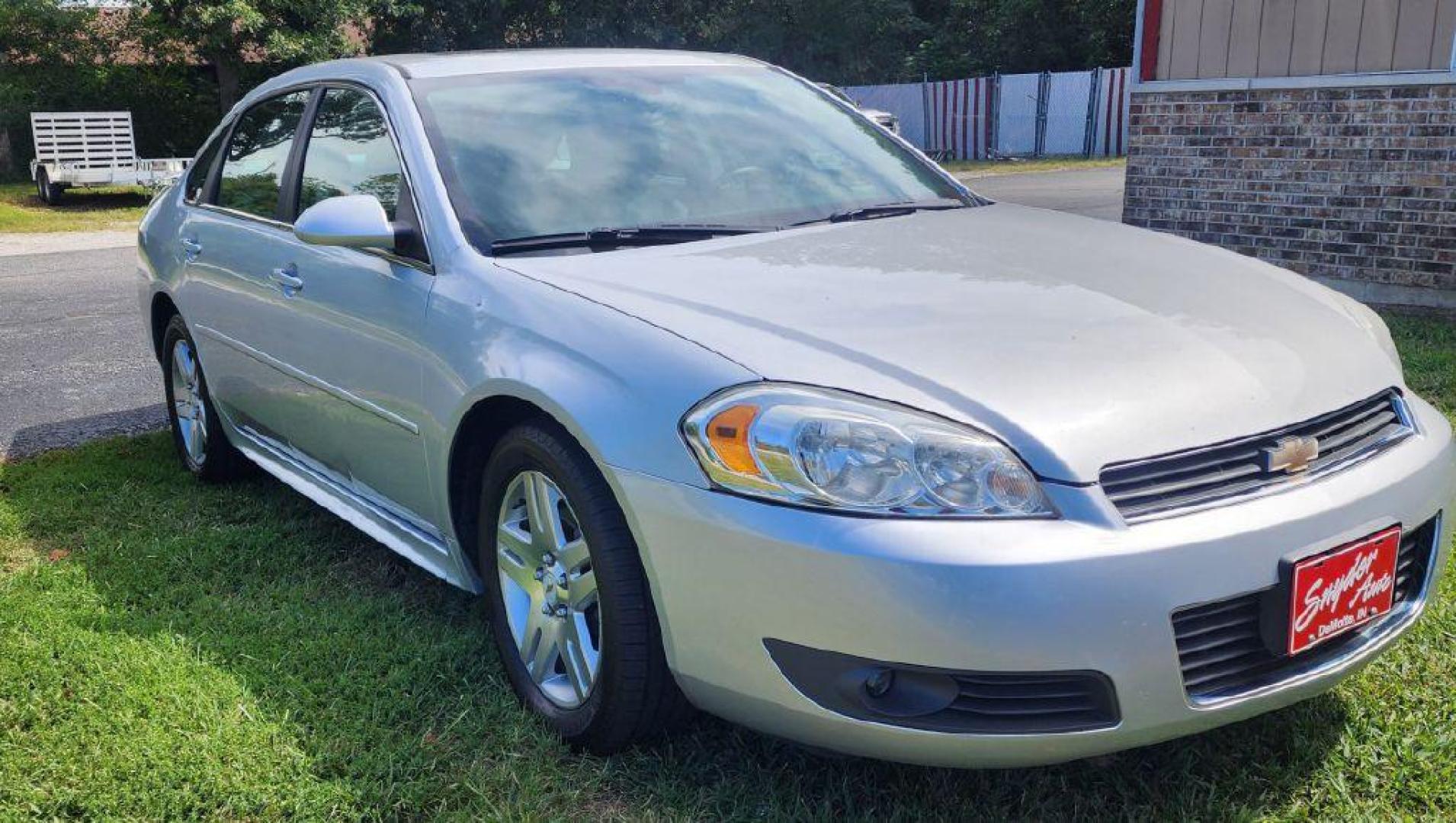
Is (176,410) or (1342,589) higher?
(1342,589)

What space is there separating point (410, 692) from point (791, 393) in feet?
4.66

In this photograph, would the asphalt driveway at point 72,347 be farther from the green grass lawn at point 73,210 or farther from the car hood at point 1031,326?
the car hood at point 1031,326

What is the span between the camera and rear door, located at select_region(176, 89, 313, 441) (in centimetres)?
406

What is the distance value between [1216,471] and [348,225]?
6.89ft

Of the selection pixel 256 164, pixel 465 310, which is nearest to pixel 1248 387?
pixel 465 310

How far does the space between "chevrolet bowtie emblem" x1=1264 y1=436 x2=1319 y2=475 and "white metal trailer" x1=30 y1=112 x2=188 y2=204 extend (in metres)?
19.5

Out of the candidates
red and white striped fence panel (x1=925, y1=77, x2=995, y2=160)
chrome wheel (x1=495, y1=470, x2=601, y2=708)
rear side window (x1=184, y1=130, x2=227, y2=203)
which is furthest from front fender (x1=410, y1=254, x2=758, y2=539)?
red and white striped fence panel (x1=925, y1=77, x2=995, y2=160)

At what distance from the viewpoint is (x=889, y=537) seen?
2182 millimetres

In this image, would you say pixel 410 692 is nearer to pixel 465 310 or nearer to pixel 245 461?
pixel 465 310

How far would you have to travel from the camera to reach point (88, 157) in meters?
20.6

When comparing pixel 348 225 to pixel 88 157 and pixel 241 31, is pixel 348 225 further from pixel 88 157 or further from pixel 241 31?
pixel 241 31

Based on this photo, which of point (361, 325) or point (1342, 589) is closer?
point (1342, 589)

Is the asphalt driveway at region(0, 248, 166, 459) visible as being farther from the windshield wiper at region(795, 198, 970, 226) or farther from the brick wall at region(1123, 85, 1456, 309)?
the brick wall at region(1123, 85, 1456, 309)

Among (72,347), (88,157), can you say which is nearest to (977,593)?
(72,347)
